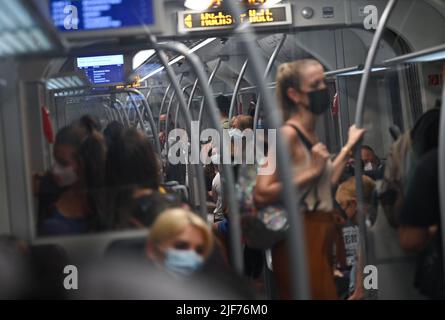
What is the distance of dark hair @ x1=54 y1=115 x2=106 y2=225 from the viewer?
113 inches

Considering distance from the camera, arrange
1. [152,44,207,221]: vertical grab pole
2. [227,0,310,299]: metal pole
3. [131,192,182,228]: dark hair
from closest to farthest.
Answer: [227,0,310,299]: metal pole
[131,192,182,228]: dark hair
[152,44,207,221]: vertical grab pole

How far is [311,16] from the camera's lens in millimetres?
Answer: 3305

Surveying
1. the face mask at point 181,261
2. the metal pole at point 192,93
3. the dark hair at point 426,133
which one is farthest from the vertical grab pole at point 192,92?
the dark hair at point 426,133

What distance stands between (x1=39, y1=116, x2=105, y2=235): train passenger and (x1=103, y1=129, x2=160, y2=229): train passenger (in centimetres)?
4

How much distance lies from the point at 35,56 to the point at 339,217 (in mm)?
1450

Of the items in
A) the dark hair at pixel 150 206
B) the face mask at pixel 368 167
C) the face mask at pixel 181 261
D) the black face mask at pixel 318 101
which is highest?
the black face mask at pixel 318 101

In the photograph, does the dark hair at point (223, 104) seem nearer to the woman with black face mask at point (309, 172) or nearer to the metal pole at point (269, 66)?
the metal pole at point (269, 66)

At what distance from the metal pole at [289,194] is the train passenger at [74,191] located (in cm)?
71

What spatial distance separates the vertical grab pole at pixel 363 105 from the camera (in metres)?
3.20

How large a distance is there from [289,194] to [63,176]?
2.99ft

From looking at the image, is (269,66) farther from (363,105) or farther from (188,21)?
(363,105)

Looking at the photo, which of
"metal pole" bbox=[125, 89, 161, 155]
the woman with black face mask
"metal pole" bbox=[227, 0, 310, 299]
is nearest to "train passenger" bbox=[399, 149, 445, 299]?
the woman with black face mask

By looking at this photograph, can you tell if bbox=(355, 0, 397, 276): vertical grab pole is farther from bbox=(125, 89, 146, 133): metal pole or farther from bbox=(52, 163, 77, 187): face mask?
bbox=(52, 163, 77, 187): face mask
